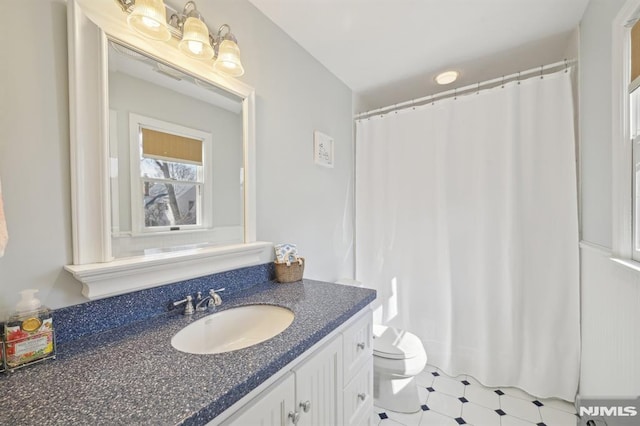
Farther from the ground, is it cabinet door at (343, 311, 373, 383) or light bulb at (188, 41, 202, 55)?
light bulb at (188, 41, 202, 55)

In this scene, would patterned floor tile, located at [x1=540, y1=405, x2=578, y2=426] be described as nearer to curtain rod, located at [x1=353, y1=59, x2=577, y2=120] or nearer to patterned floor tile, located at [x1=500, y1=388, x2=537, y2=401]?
patterned floor tile, located at [x1=500, y1=388, x2=537, y2=401]

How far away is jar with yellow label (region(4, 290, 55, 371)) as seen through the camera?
632mm

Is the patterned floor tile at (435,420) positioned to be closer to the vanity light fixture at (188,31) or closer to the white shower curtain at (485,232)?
the white shower curtain at (485,232)

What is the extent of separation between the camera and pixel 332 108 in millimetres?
2039

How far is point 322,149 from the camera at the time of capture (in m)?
1.89

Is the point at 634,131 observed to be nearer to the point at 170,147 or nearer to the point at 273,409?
the point at 273,409

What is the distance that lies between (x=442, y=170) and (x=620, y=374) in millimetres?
1332

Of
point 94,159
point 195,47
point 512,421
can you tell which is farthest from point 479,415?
point 195,47

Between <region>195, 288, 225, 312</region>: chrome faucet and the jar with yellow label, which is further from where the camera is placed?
<region>195, 288, 225, 312</region>: chrome faucet

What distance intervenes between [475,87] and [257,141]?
153 cm

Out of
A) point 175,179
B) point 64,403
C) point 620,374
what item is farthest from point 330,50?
point 620,374

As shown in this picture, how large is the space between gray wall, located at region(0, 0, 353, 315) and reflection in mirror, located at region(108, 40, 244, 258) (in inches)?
5.3

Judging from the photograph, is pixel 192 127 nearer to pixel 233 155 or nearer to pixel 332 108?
pixel 233 155

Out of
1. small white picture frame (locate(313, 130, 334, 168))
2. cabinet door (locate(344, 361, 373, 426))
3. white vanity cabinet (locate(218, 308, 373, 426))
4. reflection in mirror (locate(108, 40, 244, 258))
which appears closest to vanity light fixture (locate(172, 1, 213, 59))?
reflection in mirror (locate(108, 40, 244, 258))
